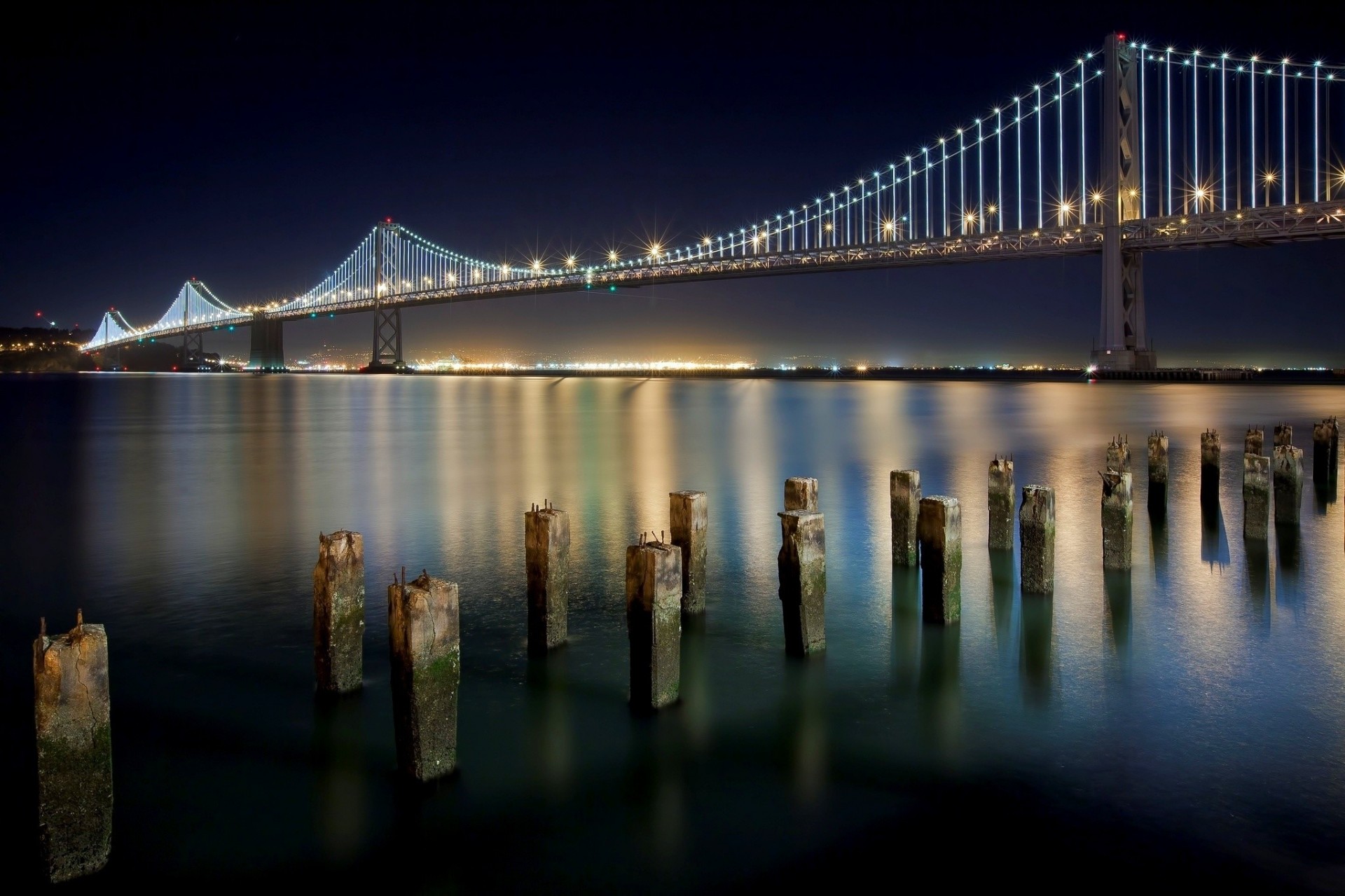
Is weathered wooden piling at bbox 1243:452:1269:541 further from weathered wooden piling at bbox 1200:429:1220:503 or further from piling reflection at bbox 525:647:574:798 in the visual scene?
piling reflection at bbox 525:647:574:798

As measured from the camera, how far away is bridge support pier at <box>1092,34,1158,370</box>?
3841 cm

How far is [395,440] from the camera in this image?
732 inches

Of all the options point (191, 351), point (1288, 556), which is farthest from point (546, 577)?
point (191, 351)

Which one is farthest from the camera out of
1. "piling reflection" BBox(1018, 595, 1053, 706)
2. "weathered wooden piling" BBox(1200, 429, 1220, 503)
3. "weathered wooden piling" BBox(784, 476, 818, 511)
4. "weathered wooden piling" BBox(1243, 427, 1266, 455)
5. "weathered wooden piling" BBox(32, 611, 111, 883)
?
"weathered wooden piling" BBox(1200, 429, 1220, 503)

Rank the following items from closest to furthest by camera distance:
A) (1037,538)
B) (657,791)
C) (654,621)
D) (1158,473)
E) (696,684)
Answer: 1. (657,791)
2. (654,621)
3. (696,684)
4. (1037,538)
5. (1158,473)

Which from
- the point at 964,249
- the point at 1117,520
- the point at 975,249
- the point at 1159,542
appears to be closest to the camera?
the point at 1117,520

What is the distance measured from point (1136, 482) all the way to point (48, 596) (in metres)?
10.8

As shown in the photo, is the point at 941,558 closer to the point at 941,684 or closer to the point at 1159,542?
the point at 941,684

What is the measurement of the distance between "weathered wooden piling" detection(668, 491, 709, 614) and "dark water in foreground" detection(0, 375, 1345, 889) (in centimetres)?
18

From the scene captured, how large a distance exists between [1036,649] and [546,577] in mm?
2466

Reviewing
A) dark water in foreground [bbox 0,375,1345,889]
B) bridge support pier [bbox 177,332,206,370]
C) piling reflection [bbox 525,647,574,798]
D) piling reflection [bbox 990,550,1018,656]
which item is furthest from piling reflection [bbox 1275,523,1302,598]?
bridge support pier [bbox 177,332,206,370]

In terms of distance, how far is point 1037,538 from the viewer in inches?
217

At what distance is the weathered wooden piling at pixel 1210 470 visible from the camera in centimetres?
875

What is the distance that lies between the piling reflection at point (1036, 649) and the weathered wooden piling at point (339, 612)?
9.42ft
